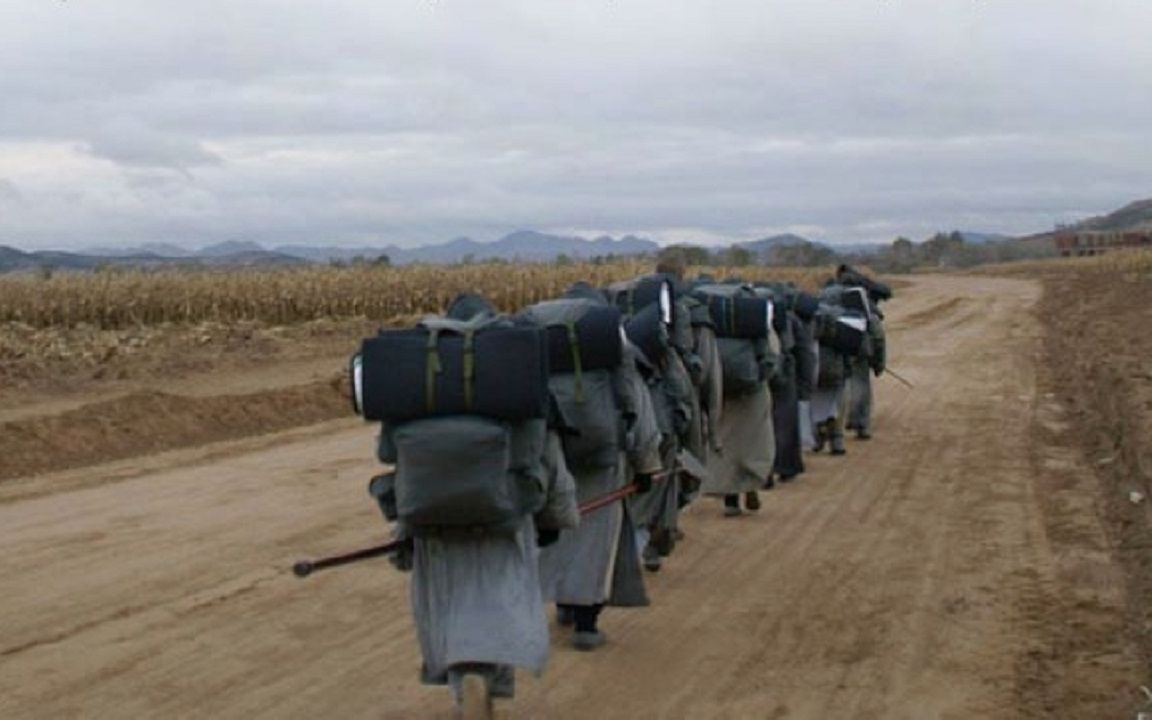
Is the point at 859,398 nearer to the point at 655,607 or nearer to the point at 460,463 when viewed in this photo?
the point at 655,607

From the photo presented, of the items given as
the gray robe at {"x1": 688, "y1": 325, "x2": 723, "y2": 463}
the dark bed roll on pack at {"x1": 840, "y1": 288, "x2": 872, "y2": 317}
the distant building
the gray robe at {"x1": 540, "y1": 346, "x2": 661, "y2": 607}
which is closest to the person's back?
the gray robe at {"x1": 540, "y1": 346, "x2": 661, "y2": 607}

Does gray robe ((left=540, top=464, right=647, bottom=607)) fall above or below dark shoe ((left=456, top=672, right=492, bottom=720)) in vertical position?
above

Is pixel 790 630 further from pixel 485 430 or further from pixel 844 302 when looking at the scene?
pixel 844 302

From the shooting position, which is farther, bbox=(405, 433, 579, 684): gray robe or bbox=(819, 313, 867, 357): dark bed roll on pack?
bbox=(819, 313, 867, 357): dark bed roll on pack

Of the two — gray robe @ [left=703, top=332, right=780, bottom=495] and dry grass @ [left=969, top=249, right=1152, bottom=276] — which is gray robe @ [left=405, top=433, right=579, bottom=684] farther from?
dry grass @ [left=969, top=249, right=1152, bottom=276]

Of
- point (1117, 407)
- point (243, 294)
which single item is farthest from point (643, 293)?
point (243, 294)

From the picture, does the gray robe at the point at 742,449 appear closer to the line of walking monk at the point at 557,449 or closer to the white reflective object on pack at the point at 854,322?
the line of walking monk at the point at 557,449

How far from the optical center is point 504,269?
56.3 metres

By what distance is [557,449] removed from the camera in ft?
26.1

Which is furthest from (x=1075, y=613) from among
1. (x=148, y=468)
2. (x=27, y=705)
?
(x=148, y=468)

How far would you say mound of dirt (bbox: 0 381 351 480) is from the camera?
19109 millimetres

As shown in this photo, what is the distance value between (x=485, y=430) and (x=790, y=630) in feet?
13.0

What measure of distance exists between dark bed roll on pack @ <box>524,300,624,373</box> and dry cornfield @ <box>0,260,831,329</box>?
29.6 metres

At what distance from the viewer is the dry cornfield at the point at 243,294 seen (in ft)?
135
